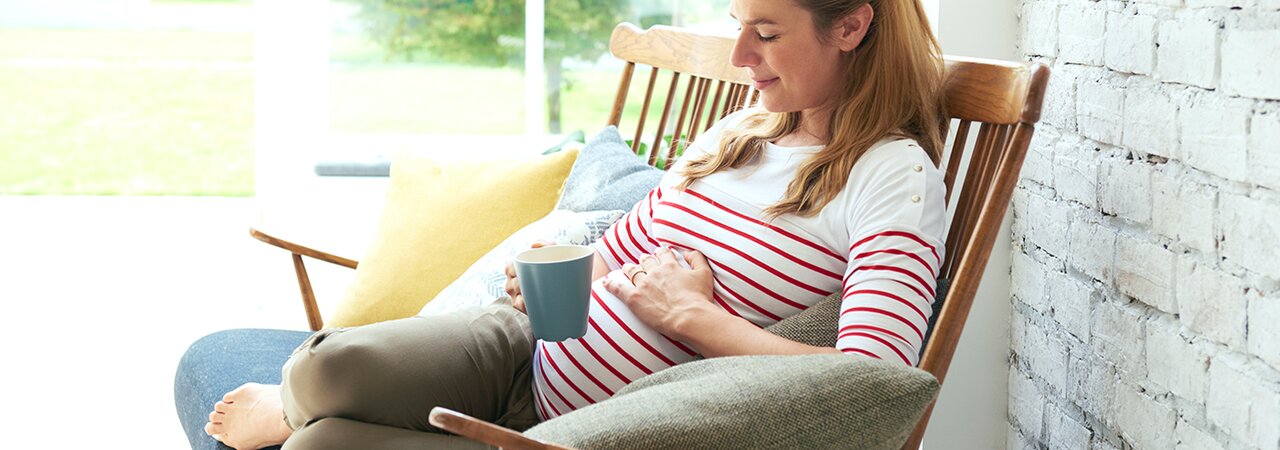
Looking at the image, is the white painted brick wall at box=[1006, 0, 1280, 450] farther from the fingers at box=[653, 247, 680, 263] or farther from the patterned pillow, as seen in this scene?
the patterned pillow

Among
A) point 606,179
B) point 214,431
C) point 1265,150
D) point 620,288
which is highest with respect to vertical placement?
point 1265,150

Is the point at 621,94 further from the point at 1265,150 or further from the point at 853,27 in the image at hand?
the point at 1265,150

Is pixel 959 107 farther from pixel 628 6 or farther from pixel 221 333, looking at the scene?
pixel 628 6

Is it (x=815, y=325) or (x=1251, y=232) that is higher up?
(x=1251, y=232)

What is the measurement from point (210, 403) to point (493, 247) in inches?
20.4

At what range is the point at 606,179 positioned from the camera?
191 centimetres

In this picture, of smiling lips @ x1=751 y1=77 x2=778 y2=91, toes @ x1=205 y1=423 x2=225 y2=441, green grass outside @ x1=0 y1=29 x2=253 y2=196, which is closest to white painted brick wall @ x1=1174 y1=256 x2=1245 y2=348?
smiling lips @ x1=751 y1=77 x2=778 y2=91

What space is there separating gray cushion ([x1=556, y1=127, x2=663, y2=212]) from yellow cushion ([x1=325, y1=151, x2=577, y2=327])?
2.8 inches

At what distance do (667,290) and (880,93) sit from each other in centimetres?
36

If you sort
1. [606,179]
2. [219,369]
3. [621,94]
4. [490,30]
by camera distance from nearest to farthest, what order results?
[219,369], [606,179], [621,94], [490,30]

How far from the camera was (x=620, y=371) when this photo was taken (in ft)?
4.83

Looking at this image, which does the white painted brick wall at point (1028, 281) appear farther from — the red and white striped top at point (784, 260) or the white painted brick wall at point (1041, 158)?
the red and white striped top at point (784, 260)

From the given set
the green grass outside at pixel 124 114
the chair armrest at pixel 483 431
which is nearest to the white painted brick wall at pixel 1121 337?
the chair armrest at pixel 483 431

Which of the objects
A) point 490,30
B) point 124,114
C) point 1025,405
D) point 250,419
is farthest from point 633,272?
point 124,114
